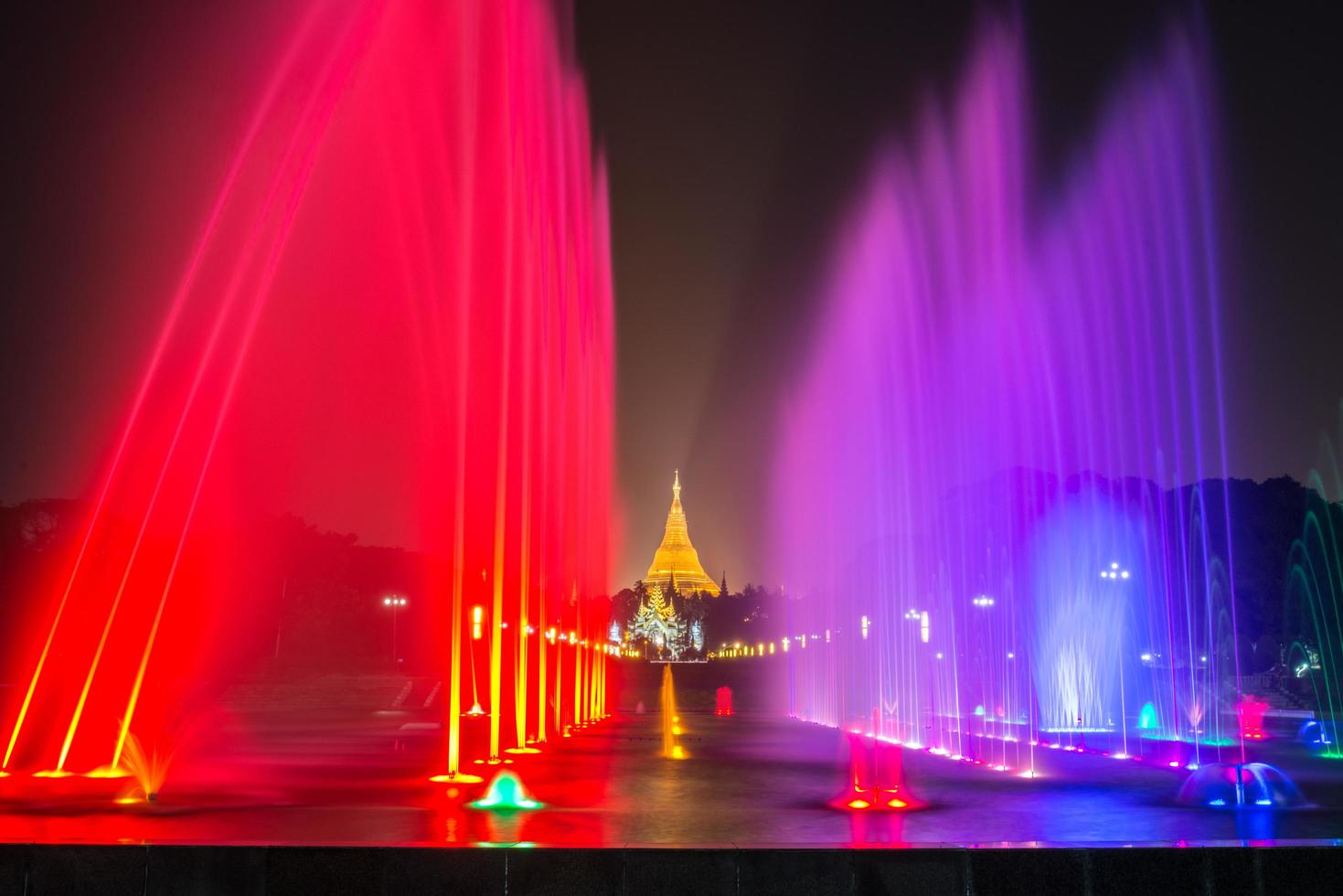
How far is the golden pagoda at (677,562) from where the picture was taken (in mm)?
165125

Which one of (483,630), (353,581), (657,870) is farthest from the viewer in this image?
(353,581)

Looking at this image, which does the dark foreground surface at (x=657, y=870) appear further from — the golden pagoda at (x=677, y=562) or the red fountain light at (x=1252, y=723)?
the golden pagoda at (x=677, y=562)

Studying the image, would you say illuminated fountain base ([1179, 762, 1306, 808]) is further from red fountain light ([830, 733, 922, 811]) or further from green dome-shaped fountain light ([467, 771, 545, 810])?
green dome-shaped fountain light ([467, 771, 545, 810])

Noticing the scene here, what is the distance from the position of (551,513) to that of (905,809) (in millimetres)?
19450

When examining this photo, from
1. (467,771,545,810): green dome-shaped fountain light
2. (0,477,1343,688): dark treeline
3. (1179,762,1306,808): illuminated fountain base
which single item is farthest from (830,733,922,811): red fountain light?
(0,477,1343,688): dark treeline

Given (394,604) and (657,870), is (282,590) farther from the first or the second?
(657,870)

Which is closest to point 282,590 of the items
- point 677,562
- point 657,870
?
point 657,870

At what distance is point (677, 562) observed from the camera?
170m

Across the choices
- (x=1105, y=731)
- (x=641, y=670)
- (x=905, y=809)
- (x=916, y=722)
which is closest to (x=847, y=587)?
(x=916, y=722)

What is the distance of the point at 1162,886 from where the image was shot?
8.84 metres

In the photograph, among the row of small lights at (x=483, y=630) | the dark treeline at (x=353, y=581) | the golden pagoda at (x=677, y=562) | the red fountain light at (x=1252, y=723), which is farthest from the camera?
the golden pagoda at (x=677, y=562)

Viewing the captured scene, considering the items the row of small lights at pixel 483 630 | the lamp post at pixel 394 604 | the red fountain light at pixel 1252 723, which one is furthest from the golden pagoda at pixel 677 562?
the red fountain light at pixel 1252 723

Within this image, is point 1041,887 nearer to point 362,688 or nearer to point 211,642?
point 362,688

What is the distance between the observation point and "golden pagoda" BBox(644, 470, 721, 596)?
16512cm
